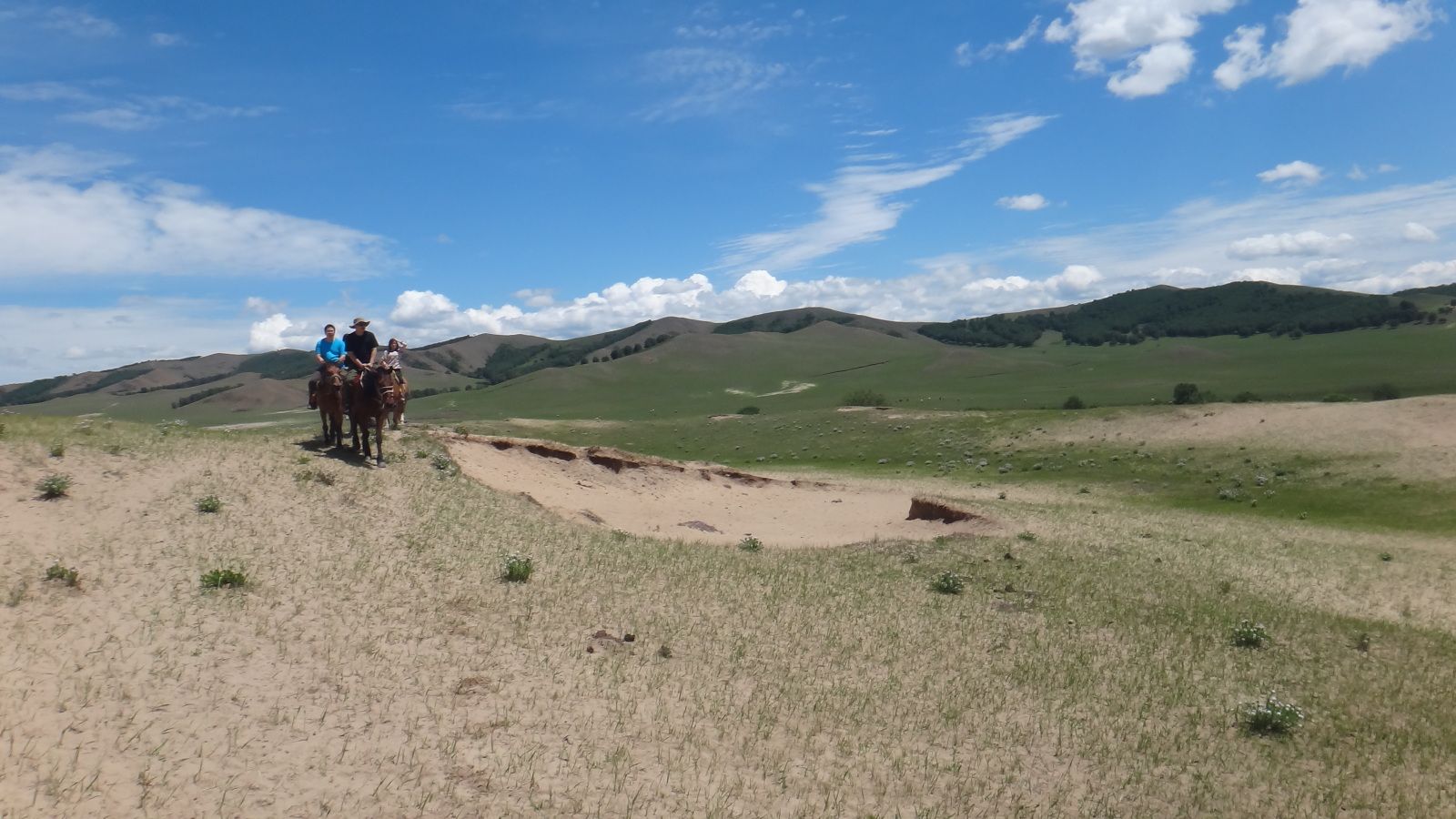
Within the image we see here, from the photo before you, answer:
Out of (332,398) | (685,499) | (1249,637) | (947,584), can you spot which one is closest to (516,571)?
(947,584)

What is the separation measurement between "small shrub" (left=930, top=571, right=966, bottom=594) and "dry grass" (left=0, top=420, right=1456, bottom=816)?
35 cm

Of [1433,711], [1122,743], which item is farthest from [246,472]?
[1433,711]

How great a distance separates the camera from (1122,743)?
916cm

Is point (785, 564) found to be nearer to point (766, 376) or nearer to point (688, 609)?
point (688, 609)

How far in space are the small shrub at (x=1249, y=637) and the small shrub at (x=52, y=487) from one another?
59.1 ft

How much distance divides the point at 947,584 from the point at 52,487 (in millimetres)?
14700

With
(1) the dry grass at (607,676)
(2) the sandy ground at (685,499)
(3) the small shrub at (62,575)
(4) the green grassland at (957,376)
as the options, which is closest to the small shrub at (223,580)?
(1) the dry grass at (607,676)

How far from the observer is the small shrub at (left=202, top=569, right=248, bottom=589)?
10969 millimetres

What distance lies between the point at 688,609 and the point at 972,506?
1642cm

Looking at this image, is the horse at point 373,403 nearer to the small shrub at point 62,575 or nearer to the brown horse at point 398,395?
the brown horse at point 398,395

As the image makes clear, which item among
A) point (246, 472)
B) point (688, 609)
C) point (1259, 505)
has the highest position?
point (246, 472)

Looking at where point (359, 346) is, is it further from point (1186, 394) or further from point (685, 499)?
point (1186, 394)

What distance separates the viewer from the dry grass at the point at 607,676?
7480mm

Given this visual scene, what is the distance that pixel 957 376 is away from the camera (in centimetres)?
14800
